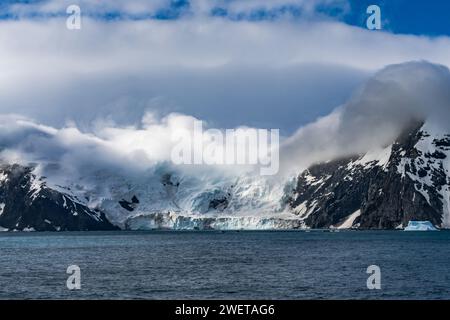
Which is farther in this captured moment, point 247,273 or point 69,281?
point 247,273

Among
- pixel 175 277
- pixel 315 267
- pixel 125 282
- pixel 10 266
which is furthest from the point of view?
pixel 10 266

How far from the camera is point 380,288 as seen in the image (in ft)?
244

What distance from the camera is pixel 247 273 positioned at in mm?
94375
